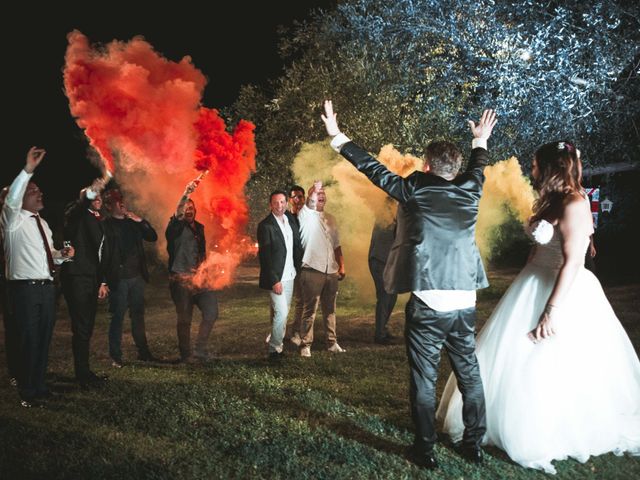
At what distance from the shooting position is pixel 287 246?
8008 mm

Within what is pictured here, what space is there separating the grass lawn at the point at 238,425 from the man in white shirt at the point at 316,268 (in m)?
0.42

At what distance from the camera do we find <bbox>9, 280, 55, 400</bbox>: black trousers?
5.92 metres

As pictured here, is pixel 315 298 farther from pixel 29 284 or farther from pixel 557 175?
pixel 557 175

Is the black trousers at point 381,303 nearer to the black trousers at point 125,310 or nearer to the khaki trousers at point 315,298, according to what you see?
the khaki trousers at point 315,298

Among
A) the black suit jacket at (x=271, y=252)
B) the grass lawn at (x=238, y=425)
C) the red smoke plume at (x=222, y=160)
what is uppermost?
the red smoke plume at (x=222, y=160)

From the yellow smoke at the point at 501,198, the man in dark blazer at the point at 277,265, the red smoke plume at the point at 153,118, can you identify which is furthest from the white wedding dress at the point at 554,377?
the red smoke plume at the point at 153,118

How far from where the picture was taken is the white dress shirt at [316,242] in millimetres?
8430

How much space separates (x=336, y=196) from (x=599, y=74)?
7722 millimetres

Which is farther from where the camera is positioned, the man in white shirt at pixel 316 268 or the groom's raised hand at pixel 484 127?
the man in white shirt at pixel 316 268

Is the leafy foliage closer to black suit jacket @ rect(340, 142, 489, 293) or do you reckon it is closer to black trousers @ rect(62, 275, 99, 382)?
black suit jacket @ rect(340, 142, 489, 293)

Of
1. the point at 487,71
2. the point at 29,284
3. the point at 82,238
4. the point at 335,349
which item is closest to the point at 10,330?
the point at 29,284

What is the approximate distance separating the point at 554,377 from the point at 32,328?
5.15 metres

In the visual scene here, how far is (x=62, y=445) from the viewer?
4.82m

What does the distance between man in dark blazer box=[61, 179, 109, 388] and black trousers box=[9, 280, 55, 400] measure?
1.80ft
